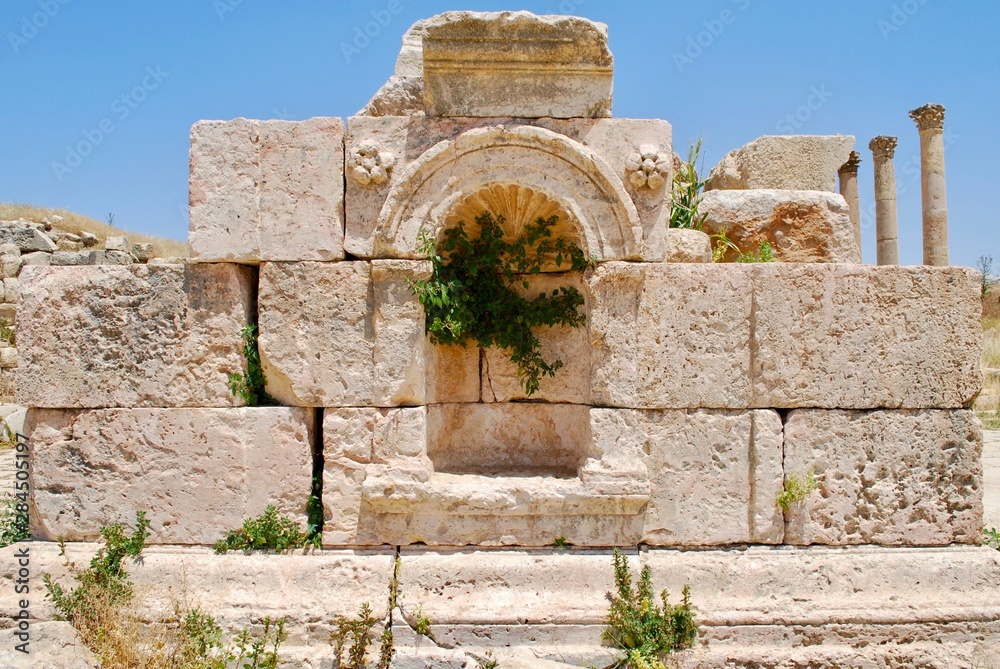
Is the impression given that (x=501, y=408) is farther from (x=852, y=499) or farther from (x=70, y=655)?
(x=70, y=655)

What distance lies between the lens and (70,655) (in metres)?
3.70

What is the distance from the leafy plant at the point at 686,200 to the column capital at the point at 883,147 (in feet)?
40.2

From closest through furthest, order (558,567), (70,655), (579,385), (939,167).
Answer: (70,655) < (558,567) < (579,385) < (939,167)

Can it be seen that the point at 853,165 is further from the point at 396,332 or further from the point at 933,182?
the point at 396,332

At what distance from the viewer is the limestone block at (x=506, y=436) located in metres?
5.03

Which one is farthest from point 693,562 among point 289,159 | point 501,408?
point 289,159

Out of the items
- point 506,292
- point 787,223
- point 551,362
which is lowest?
point 551,362

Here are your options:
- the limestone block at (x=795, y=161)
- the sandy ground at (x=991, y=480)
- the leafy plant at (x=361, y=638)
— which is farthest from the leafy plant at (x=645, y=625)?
the limestone block at (x=795, y=161)

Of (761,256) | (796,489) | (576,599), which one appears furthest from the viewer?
(761,256)

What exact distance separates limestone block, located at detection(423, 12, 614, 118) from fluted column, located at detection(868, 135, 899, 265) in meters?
13.3

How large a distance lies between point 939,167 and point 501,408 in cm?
1386

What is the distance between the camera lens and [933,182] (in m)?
14.9

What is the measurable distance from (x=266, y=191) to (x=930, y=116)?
Result: 1522 centimetres

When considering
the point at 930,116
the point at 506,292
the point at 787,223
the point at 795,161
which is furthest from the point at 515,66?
the point at 930,116
